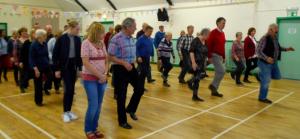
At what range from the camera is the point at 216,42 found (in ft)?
17.1

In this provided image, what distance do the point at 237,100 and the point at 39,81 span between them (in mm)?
3745

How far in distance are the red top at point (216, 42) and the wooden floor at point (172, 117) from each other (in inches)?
38.0

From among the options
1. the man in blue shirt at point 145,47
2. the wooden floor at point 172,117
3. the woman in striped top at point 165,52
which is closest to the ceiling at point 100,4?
the woman in striped top at point 165,52

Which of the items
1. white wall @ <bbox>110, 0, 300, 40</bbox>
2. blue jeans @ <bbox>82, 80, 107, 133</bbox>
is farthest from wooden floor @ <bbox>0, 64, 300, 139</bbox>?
white wall @ <bbox>110, 0, 300, 40</bbox>

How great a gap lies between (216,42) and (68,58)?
283 centimetres

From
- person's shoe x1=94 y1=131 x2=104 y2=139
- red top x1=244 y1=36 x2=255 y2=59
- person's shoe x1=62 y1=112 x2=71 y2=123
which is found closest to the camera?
person's shoe x1=94 y1=131 x2=104 y2=139

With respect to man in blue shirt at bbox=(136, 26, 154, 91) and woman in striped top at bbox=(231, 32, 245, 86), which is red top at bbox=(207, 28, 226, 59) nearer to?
man in blue shirt at bbox=(136, 26, 154, 91)

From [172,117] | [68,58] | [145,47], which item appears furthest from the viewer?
[145,47]

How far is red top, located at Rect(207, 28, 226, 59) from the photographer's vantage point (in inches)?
205

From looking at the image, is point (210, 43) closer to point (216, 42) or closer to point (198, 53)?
point (216, 42)

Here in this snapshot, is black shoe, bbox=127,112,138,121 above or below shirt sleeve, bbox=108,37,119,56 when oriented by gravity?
below

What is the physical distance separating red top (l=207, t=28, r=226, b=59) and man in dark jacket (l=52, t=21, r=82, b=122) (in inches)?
102

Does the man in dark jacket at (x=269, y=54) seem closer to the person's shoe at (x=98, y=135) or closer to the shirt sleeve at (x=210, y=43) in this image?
the shirt sleeve at (x=210, y=43)

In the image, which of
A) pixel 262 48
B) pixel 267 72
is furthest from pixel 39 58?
pixel 267 72
